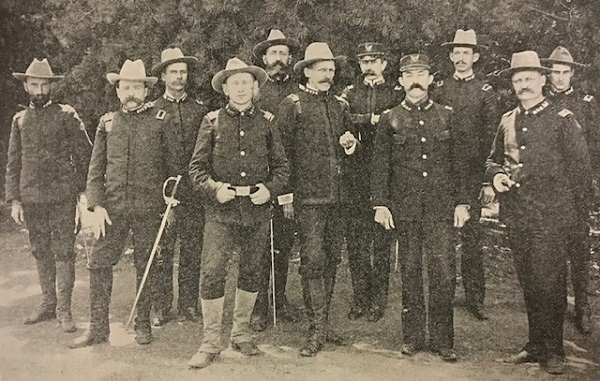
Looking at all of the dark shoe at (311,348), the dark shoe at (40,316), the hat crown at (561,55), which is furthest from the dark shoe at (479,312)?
the dark shoe at (40,316)

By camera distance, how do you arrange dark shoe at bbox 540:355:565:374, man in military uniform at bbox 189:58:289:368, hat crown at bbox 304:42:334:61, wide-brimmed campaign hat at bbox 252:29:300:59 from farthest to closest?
wide-brimmed campaign hat at bbox 252:29:300:59
hat crown at bbox 304:42:334:61
man in military uniform at bbox 189:58:289:368
dark shoe at bbox 540:355:565:374

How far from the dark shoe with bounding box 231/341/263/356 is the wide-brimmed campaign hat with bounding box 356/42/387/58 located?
62.4 inches

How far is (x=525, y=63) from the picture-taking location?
3221 millimetres

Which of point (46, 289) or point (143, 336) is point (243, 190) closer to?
point (143, 336)

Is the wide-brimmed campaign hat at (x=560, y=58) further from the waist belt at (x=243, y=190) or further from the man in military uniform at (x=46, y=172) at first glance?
the man in military uniform at (x=46, y=172)

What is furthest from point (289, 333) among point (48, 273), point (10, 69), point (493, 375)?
point (10, 69)

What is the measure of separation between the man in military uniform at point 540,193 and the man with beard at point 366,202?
0.63 m

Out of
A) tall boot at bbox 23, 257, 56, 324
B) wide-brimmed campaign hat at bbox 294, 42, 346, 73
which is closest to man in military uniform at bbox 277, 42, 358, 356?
wide-brimmed campaign hat at bbox 294, 42, 346, 73

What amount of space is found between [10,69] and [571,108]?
113 inches

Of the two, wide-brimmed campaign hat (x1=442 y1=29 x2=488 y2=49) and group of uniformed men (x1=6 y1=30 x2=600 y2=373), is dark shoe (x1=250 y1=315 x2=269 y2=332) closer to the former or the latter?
group of uniformed men (x1=6 y1=30 x2=600 y2=373)

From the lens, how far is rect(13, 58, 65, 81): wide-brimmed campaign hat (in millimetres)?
3488

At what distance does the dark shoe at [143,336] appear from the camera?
3383mm

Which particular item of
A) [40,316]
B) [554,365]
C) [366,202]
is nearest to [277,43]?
[366,202]

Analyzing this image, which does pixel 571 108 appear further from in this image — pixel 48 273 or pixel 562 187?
pixel 48 273
